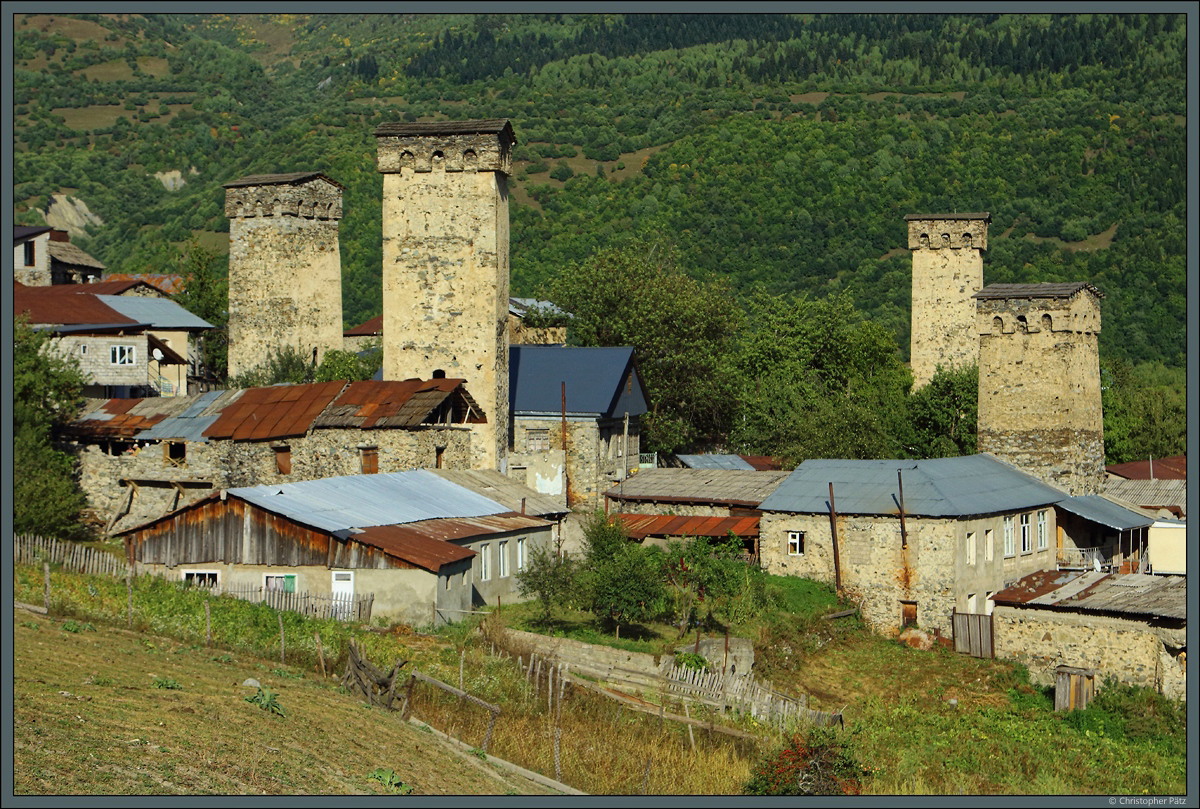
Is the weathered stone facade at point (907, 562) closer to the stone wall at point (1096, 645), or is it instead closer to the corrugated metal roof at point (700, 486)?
the stone wall at point (1096, 645)

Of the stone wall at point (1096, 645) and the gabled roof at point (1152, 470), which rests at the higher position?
the gabled roof at point (1152, 470)

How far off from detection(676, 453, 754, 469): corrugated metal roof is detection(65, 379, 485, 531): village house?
37.4 ft

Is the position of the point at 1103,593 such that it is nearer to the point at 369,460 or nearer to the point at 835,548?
the point at 835,548

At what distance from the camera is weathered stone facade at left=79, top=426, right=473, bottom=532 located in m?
38.2

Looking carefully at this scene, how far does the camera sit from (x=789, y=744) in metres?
22.3

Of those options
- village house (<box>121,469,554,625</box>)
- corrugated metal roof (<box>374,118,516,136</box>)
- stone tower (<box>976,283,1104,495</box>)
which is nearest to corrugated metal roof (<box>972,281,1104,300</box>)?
stone tower (<box>976,283,1104,495</box>)

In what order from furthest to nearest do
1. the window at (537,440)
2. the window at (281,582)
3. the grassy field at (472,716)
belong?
1. the window at (537,440)
2. the window at (281,582)
3. the grassy field at (472,716)

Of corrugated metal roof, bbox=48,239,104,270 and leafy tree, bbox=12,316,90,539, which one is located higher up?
corrugated metal roof, bbox=48,239,104,270

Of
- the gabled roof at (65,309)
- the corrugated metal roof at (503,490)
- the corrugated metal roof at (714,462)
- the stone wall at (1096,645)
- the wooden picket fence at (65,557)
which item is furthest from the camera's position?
the corrugated metal roof at (714,462)

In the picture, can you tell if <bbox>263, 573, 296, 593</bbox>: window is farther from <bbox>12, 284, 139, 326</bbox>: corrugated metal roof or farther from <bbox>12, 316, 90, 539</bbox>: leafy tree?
<bbox>12, 284, 139, 326</bbox>: corrugated metal roof

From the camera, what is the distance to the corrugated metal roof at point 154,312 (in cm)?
4931

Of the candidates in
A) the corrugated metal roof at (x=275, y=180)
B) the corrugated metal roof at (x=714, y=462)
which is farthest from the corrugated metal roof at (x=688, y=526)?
the corrugated metal roof at (x=275, y=180)

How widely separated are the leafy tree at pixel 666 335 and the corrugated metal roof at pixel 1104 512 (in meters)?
17.5

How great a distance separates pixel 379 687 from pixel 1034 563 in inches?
840
